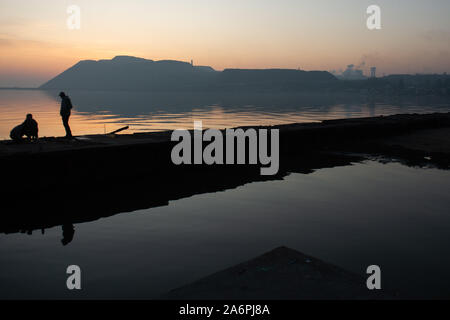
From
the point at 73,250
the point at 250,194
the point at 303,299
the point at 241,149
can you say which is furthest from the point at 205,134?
the point at 303,299

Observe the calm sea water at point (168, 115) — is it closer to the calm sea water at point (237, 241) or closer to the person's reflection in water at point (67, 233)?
the person's reflection in water at point (67, 233)

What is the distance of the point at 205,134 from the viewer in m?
17.9

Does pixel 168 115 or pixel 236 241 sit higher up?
pixel 168 115

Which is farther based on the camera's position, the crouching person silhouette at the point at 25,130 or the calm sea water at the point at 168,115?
the calm sea water at the point at 168,115

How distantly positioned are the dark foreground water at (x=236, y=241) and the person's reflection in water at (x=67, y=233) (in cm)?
15

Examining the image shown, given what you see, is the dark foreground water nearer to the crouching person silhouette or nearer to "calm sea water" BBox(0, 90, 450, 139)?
the crouching person silhouette

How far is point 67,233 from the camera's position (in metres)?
9.35

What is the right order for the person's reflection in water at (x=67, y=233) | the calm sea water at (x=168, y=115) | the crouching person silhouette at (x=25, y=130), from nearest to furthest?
1. the person's reflection in water at (x=67, y=233)
2. the crouching person silhouette at (x=25, y=130)
3. the calm sea water at (x=168, y=115)

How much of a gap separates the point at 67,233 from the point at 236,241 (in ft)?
13.8

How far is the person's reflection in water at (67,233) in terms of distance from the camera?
8.82 m

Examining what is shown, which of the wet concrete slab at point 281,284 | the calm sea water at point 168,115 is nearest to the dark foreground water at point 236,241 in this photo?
the wet concrete slab at point 281,284

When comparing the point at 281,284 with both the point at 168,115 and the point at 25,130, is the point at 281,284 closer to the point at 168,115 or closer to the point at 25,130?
the point at 25,130

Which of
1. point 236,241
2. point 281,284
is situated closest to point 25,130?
point 236,241
